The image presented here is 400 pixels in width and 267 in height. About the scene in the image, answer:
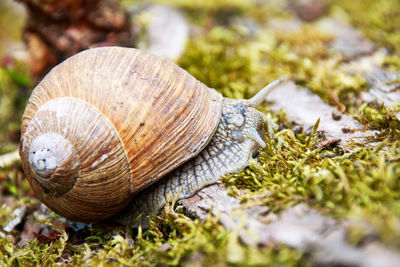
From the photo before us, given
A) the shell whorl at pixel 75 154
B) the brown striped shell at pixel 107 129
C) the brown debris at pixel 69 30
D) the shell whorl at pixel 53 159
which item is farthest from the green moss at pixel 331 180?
the brown debris at pixel 69 30

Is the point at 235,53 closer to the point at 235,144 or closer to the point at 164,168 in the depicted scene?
the point at 235,144

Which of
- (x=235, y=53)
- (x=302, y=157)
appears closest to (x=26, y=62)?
(x=235, y=53)

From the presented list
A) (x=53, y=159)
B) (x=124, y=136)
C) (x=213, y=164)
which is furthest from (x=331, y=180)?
(x=53, y=159)

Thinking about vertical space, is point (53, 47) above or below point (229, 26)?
above

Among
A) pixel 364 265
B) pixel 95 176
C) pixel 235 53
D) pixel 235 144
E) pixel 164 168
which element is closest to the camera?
pixel 364 265

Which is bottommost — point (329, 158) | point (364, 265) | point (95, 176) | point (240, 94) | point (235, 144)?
point (364, 265)

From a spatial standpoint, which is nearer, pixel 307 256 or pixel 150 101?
pixel 307 256

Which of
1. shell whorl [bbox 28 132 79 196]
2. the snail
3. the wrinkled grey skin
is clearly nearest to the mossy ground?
the wrinkled grey skin

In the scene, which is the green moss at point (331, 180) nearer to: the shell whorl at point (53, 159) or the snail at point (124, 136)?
the snail at point (124, 136)
